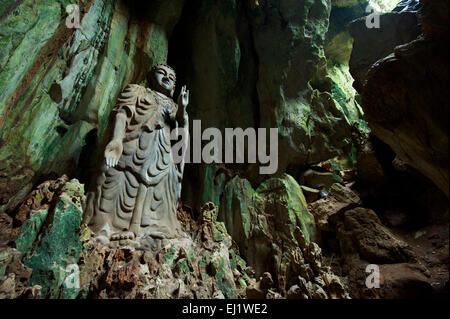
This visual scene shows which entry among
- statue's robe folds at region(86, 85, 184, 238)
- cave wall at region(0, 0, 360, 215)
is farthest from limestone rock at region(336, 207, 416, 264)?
statue's robe folds at region(86, 85, 184, 238)

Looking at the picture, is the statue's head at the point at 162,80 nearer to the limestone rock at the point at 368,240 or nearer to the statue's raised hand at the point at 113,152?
the statue's raised hand at the point at 113,152

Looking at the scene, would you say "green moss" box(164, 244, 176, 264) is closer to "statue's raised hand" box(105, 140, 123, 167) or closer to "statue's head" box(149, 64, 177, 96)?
"statue's raised hand" box(105, 140, 123, 167)

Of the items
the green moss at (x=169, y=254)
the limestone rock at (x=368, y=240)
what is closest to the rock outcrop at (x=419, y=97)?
the limestone rock at (x=368, y=240)

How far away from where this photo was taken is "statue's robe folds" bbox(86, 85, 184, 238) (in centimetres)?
304

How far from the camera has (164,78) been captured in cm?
444

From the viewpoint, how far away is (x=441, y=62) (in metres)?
2.01

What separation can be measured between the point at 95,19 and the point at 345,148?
6516 mm

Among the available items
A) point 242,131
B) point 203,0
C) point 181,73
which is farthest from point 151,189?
point 203,0

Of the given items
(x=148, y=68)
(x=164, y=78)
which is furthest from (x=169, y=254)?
(x=148, y=68)

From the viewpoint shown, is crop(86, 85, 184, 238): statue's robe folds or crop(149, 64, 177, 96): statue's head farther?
crop(149, 64, 177, 96): statue's head

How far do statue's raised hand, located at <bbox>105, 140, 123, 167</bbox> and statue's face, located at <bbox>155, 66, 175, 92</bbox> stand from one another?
148cm

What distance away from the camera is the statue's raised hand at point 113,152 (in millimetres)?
3186

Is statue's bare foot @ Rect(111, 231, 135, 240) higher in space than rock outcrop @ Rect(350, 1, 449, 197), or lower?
lower

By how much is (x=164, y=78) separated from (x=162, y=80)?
5cm
